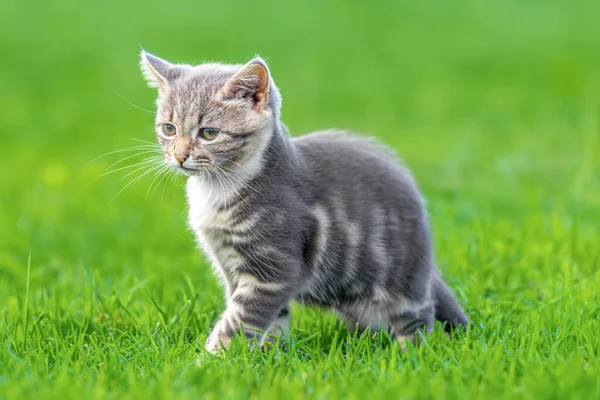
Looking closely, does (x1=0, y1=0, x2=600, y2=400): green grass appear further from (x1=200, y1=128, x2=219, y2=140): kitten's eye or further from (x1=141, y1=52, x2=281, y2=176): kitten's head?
(x1=200, y1=128, x2=219, y2=140): kitten's eye

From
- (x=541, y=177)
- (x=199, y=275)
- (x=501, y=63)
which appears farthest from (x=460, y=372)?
(x=501, y=63)

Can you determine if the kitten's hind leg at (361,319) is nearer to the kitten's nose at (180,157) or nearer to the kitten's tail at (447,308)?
the kitten's tail at (447,308)

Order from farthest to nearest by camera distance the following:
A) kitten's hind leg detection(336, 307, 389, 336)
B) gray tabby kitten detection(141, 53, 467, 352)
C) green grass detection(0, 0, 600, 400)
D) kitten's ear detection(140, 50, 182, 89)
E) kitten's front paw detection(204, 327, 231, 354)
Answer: kitten's hind leg detection(336, 307, 389, 336), kitten's ear detection(140, 50, 182, 89), gray tabby kitten detection(141, 53, 467, 352), kitten's front paw detection(204, 327, 231, 354), green grass detection(0, 0, 600, 400)

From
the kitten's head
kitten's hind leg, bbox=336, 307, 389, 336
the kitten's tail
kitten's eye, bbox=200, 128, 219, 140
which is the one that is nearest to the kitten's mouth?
the kitten's head

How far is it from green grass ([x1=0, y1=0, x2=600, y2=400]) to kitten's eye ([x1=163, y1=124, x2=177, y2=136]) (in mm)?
A: 915

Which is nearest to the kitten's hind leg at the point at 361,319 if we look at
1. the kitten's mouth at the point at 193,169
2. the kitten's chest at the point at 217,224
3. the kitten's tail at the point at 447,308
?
the kitten's tail at the point at 447,308

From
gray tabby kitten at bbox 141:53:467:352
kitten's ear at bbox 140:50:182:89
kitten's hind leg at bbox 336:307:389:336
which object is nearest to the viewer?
gray tabby kitten at bbox 141:53:467:352

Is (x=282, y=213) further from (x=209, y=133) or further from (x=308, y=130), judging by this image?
(x=308, y=130)

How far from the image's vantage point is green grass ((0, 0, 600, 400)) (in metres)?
4.01

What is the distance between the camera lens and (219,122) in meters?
4.49

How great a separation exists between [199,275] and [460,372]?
3.02 m

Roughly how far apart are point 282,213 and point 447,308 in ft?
3.92

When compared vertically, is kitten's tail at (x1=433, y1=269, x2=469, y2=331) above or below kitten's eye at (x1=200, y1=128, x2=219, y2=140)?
below

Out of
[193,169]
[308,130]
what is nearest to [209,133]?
[193,169]
